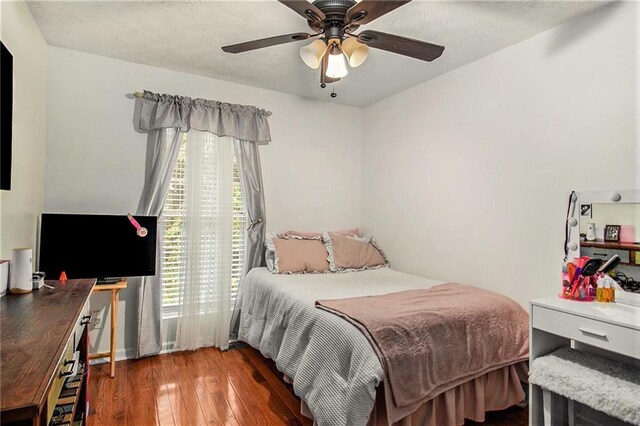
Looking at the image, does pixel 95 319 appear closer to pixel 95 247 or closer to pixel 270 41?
pixel 95 247

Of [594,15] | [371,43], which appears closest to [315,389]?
[371,43]

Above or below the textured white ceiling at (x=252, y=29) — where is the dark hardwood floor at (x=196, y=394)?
below

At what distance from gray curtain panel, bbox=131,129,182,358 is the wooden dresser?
102 cm

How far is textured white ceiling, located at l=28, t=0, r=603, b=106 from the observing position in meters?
2.17

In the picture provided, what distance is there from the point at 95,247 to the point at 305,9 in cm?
230

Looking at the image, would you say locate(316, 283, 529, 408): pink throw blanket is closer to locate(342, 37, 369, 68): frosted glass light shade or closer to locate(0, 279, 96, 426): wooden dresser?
locate(0, 279, 96, 426): wooden dresser

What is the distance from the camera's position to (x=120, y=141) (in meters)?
3.09

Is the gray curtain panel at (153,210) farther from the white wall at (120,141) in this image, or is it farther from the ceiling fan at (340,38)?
the ceiling fan at (340,38)

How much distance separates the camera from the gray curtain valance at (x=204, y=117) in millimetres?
3113

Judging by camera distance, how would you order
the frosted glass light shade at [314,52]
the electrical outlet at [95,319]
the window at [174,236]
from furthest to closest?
the window at [174,236] < the electrical outlet at [95,319] < the frosted glass light shade at [314,52]

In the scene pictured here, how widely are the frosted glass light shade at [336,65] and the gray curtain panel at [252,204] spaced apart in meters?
1.57

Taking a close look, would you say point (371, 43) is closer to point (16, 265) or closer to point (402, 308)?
point (402, 308)

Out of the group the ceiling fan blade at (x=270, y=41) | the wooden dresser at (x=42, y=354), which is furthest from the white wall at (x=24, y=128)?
the ceiling fan blade at (x=270, y=41)

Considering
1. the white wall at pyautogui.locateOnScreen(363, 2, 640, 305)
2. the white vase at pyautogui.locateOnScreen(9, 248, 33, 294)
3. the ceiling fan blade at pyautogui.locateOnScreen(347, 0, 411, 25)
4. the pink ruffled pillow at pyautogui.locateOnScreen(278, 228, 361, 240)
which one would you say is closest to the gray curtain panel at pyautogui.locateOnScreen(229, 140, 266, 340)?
the pink ruffled pillow at pyautogui.locateOnScreen(278, 228, 361, 240)
